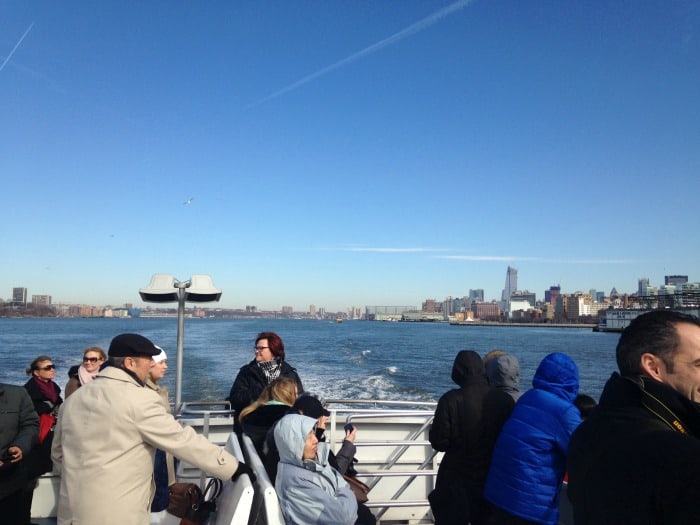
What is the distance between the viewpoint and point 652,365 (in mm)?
1453

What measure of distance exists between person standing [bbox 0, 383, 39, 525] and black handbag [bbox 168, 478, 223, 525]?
132 cm

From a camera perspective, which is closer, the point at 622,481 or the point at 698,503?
the point at 698,503

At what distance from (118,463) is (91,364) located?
297 cm

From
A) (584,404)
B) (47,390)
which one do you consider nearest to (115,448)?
(47,390)

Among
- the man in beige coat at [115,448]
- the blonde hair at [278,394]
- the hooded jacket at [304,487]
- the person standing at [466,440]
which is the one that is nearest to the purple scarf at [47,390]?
the blonde hair at [278,394]

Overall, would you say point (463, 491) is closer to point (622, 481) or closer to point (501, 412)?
point (501, 412)

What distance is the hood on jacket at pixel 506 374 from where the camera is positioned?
3630 mm

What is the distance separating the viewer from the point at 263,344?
14.2ft

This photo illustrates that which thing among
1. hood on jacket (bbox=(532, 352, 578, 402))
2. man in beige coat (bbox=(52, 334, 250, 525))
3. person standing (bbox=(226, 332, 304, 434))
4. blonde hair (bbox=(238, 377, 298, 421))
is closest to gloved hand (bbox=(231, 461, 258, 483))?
man in beige coat (bbox=(52, 334, 250, 525))

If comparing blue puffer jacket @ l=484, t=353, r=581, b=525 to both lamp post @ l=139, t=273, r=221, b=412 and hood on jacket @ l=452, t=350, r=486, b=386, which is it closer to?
hood on jacket @ l=452, t=350, r=486, b=386

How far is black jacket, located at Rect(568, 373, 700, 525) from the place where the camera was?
1017mm

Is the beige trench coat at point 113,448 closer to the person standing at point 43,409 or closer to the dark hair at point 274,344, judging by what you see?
the person standing at point 43,409

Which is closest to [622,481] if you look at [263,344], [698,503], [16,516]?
[698,503]

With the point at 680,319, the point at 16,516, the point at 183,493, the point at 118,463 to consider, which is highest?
the point at 680,319
